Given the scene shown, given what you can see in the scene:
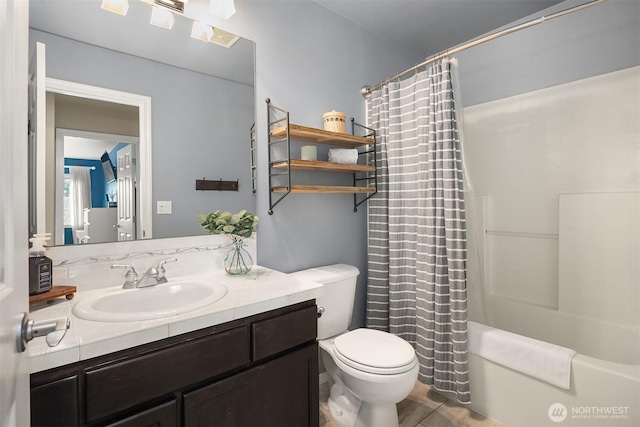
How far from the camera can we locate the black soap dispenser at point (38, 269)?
103 cm

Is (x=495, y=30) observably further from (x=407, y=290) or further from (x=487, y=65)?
(x=407, y=290)

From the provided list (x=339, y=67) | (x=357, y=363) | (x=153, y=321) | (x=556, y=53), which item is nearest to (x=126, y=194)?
(x=153, y=321)

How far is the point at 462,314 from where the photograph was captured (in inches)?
67.4

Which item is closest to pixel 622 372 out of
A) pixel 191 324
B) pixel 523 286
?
pixel 523 286

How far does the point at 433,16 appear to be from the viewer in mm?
2178

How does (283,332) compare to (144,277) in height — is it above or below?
below

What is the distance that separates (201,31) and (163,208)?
91cm

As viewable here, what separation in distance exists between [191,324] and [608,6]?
Answer: 112 inches

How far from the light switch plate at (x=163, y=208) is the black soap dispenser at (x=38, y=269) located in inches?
A: 17.1

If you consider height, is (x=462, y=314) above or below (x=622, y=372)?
above

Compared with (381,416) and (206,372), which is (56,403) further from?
(381,416)

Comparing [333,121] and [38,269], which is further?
[333,121]

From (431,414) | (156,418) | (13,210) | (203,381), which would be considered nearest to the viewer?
(13,210)

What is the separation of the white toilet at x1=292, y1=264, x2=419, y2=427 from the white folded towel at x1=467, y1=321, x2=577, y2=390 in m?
0.47
